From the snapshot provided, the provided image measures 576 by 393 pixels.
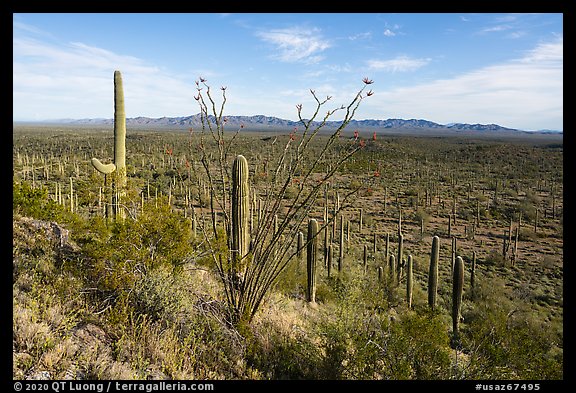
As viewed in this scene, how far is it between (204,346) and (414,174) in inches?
1616

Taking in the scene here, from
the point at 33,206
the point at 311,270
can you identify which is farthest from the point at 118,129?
the point at 311,270

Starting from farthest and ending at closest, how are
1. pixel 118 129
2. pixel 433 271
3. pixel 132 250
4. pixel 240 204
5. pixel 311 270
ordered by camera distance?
pixel 433 271, pixel 311 270, pixel 118 129, pixel 240 204, pixel 132 250

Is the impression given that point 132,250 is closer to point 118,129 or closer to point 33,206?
point 33,206

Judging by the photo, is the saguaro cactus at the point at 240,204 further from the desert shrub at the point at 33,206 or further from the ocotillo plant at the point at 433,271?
the ocotillo plant at the point at 433,271

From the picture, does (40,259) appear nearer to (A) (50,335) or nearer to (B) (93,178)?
(B) (93,178)

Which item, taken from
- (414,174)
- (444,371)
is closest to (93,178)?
(444,371)

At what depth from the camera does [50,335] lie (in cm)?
346

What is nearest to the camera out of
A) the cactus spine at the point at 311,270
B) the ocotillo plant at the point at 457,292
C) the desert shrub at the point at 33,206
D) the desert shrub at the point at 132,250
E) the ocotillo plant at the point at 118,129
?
the desert shrub at the point at 132,250

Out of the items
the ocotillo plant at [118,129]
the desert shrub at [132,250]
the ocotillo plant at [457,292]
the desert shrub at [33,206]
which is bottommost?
the ocotillo plant at [457,292]

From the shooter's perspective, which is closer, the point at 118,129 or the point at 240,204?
the point at 240,204

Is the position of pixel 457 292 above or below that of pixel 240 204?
below

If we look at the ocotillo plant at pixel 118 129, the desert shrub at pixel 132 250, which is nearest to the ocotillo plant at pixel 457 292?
the desert shrub at pixel 132 250

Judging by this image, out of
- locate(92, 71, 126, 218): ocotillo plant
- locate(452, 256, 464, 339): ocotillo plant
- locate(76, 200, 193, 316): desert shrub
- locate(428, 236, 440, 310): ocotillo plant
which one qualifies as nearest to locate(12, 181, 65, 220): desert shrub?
locate(92, 71, 126, 218): ocotillo plant

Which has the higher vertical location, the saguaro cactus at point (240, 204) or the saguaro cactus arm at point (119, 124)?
the saguaro cactus arm at point (119, 124)
